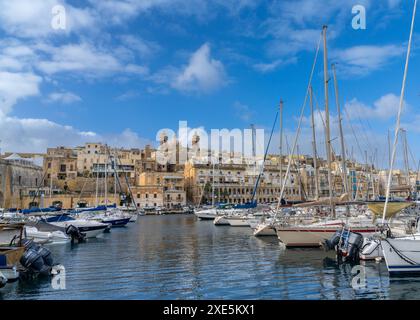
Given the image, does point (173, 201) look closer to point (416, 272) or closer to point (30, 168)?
point (30, 168)

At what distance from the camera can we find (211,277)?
14.7 metres

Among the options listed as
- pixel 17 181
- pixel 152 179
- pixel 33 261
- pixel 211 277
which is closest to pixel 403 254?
pixel 211 277

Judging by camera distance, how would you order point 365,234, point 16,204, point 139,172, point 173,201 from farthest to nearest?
point 139,172 < point 173,201 < point 16,204 < point 365,234

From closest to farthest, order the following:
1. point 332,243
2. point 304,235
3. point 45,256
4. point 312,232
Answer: point 45,256, point 332,243, point 312,232, point 304,235

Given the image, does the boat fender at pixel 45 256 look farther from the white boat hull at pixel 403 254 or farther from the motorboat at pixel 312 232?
the white boat hull at pixel 403 254

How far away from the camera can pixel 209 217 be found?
5819 cm

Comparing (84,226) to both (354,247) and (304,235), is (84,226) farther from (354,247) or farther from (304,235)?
(354,247)

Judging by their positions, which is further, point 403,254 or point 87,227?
point 87,227

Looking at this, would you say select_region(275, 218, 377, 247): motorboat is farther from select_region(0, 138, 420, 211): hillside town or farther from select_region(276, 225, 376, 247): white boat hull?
select_region(0, 138, 420, 211): hillside town

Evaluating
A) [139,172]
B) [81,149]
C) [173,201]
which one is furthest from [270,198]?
[81,149]

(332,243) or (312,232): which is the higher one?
(312,232)

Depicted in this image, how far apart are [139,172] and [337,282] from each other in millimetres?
90274

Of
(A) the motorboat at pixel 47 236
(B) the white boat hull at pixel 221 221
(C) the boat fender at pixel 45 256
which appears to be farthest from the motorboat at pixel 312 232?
(B) the white boat hull at pixel 221 221

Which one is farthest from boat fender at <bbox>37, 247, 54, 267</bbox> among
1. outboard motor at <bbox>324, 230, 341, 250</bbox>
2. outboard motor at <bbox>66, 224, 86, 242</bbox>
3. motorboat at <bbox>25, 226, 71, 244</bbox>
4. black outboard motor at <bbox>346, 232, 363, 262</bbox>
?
black outboard motor at <bbox>346, 232, 363, 262</bbox>
